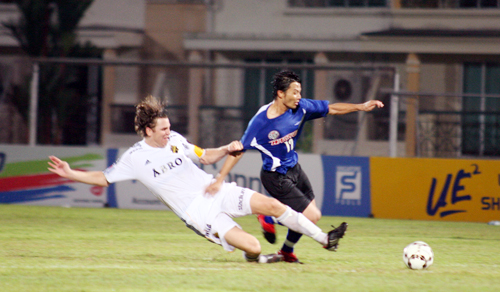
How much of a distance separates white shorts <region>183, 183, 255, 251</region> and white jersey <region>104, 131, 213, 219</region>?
0.31ft

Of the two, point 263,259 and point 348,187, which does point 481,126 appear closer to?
point 348,187

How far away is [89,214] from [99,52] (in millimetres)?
11197

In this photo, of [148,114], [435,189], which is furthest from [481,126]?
[148,114]

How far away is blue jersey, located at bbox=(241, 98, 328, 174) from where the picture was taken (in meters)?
6.69

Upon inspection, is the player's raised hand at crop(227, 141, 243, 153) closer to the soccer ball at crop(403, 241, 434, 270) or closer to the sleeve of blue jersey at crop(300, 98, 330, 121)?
the sleeve of blue jersey at crop(300, 98, 330, 121)

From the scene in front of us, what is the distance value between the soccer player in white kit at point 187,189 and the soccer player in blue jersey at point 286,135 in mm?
479

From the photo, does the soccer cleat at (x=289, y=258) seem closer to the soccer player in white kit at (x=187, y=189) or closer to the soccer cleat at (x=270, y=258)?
the soccer cleat at (x=270, y=258)

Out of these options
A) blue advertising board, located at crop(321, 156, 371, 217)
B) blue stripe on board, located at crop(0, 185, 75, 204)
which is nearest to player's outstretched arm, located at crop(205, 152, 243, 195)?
blue advertising board, located at crop(321, 156, 371, 217)

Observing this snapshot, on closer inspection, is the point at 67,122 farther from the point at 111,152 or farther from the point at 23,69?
the point at 23,69

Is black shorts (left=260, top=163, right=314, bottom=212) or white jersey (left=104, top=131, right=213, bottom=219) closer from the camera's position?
white jersey (left=104, top=131, right=213, bottom=219)

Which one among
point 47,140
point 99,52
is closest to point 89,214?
point 47,140

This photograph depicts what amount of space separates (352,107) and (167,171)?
1919 mm

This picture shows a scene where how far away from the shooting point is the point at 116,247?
25.6 feet

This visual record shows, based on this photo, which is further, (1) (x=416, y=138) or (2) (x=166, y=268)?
(1) (x=416, y=138)
